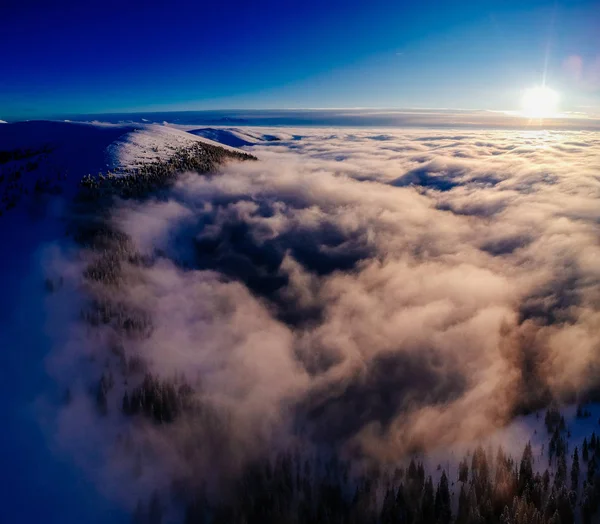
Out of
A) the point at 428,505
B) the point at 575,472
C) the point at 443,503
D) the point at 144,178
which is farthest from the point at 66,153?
the point at 575,472

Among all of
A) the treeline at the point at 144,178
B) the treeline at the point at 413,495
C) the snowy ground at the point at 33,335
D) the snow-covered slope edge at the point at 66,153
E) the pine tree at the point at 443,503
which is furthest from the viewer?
the treeline at the point at 144,178

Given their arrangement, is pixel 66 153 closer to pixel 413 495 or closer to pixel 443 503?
pixel 413 495

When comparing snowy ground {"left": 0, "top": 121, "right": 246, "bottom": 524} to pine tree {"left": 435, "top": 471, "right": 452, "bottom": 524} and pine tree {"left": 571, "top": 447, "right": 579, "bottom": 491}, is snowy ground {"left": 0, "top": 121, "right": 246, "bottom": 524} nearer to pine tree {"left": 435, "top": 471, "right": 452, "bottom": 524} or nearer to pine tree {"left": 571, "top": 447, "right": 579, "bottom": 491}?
pine tree {"left": 435, "top": 471, "right": 452, "bottom": 524}

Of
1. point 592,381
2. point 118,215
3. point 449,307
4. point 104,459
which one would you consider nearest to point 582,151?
point 449,307

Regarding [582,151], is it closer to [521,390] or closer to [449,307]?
[449,307]

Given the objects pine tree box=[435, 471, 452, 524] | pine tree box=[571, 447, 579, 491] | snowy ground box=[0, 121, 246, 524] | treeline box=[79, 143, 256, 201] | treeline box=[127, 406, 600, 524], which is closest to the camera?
snowy ground box=[0, 121, 246, 524]

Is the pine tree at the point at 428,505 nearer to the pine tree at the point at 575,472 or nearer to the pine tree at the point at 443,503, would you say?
the pine tree at the point at 443,503

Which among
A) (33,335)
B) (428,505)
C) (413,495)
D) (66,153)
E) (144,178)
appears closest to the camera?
(428,505)

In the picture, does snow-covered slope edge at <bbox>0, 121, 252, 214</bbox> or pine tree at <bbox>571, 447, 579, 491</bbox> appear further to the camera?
snow-covered slope edge at <bbox>0, 121, 252, 214</bbox>

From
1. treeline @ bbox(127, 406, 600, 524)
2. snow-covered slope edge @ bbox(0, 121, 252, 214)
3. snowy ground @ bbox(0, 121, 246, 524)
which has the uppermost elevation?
snow-covered slope edge @ bbox(0, 121, 252, 214)

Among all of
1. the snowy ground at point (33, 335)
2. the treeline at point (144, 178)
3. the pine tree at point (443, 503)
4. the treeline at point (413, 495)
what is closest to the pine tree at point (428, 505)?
the treeline at point (413, 495)

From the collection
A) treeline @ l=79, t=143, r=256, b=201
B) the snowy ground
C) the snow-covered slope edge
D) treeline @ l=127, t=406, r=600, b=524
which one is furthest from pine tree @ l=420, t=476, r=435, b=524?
treeline @ l=79, t=143, r=256, b=201
